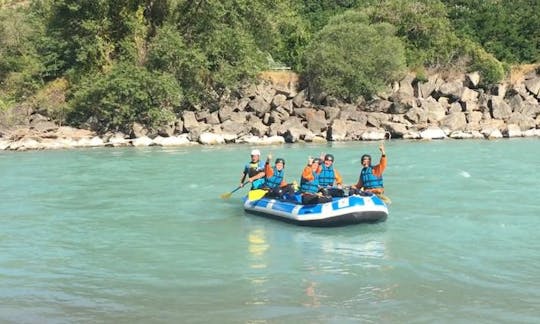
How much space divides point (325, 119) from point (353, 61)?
10.9 ft

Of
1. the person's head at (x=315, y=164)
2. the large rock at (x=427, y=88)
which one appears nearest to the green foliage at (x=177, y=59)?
the large rock at (x=427, y=88)

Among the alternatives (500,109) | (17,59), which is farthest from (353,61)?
(17,59)

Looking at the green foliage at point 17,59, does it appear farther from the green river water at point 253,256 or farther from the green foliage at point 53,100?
the green river water at point 253,256

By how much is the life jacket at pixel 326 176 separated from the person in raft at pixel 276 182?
54 centimetres

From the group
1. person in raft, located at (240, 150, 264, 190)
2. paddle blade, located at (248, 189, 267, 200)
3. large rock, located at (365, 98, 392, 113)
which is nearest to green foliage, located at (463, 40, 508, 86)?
large rock, located at (365, 98, 392, 113)

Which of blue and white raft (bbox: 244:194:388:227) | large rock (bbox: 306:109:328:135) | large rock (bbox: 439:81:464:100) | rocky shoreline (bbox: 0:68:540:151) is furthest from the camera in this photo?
large rock (bbox: 439:81:464:100)

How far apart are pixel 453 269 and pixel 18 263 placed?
5426 millimetres

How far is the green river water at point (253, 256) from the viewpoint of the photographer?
5.93 meters

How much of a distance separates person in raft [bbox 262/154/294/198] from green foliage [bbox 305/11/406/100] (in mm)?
18732

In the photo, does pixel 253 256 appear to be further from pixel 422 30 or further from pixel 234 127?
pixel 422 30

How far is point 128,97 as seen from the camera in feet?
88.7

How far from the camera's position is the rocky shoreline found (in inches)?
1040

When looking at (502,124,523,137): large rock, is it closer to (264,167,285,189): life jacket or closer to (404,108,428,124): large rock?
(404,108,428,124): large rock

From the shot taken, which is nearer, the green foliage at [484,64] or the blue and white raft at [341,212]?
the blue and white raft at [341,212]
